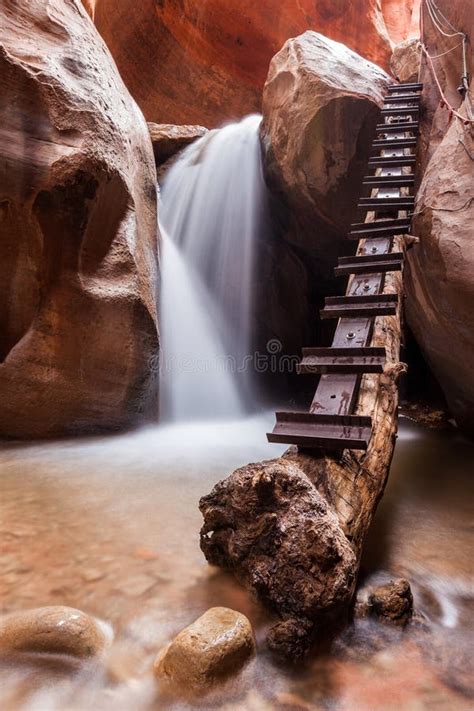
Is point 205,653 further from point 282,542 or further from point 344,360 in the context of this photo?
point 344,360

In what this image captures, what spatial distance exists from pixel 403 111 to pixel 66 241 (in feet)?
15.5

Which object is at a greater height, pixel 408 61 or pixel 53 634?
pixel 408 61

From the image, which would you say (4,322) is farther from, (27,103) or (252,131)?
(252,131)

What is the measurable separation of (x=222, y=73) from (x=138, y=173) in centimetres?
1142

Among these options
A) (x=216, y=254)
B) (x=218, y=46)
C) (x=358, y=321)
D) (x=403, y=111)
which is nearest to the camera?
(x=358, y=321)

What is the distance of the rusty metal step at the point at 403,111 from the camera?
242 inches

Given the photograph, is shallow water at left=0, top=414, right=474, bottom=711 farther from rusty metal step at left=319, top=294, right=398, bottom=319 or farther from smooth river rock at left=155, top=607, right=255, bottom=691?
rusty metal step at left=319, top=294, right=398, bottom=319

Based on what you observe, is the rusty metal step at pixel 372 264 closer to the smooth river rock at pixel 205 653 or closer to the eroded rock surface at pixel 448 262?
the eroded rock surface at pixel 448 262

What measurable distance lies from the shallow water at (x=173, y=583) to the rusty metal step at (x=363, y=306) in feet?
4.40

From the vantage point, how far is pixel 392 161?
5.13 m

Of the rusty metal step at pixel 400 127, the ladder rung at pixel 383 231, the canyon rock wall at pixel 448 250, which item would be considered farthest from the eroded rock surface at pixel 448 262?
the rusty metal step at pixel 400 127

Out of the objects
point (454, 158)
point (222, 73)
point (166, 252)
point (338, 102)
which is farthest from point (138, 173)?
point (222, 73)

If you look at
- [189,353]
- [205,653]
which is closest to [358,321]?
[205,653]

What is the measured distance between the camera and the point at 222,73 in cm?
1486
